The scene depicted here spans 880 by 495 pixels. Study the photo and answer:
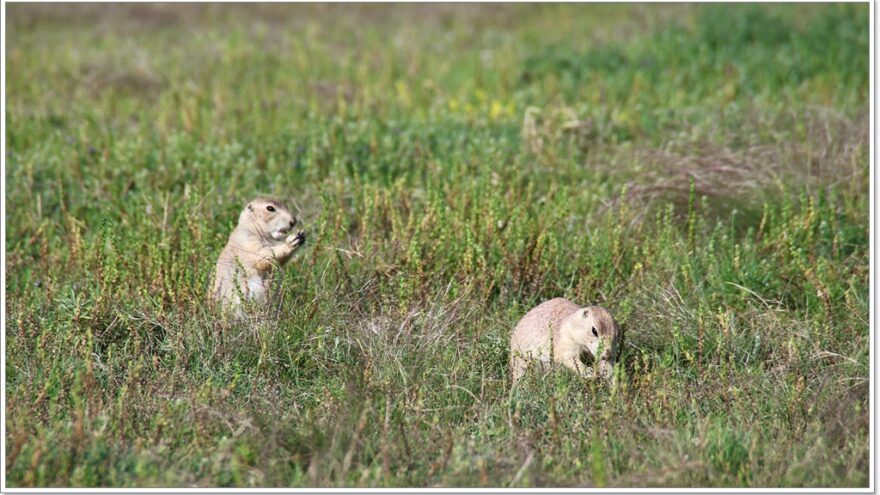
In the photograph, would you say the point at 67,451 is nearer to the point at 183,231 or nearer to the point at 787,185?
the point at 183,231

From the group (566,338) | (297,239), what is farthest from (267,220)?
(566,338)

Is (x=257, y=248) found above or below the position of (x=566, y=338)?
above

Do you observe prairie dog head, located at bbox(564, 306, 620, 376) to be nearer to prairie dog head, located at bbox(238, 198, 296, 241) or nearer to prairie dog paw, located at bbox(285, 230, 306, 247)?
prairie dog paw, located at bbox(285, 230, 306, 247)

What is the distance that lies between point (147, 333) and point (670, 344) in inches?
95.4

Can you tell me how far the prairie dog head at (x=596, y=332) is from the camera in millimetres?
4582

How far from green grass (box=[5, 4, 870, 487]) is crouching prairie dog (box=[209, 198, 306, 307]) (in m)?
0.16

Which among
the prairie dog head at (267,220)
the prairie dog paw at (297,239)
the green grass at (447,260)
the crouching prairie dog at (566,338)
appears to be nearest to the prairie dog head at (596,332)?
the crouching prairie dog at (566,338)

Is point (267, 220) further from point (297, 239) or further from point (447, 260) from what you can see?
point (447, 260)

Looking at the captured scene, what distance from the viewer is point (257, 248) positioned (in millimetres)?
5406

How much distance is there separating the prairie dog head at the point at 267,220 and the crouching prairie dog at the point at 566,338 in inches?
51.6

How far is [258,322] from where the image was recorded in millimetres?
4953

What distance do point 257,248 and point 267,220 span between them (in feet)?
0.50

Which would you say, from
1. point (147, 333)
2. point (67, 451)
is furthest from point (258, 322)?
point (67, 451)

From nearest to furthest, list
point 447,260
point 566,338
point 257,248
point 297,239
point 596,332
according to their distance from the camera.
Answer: point 596,332 < point 566,338 < point 297,239 < point 257,248 < point 447,260
